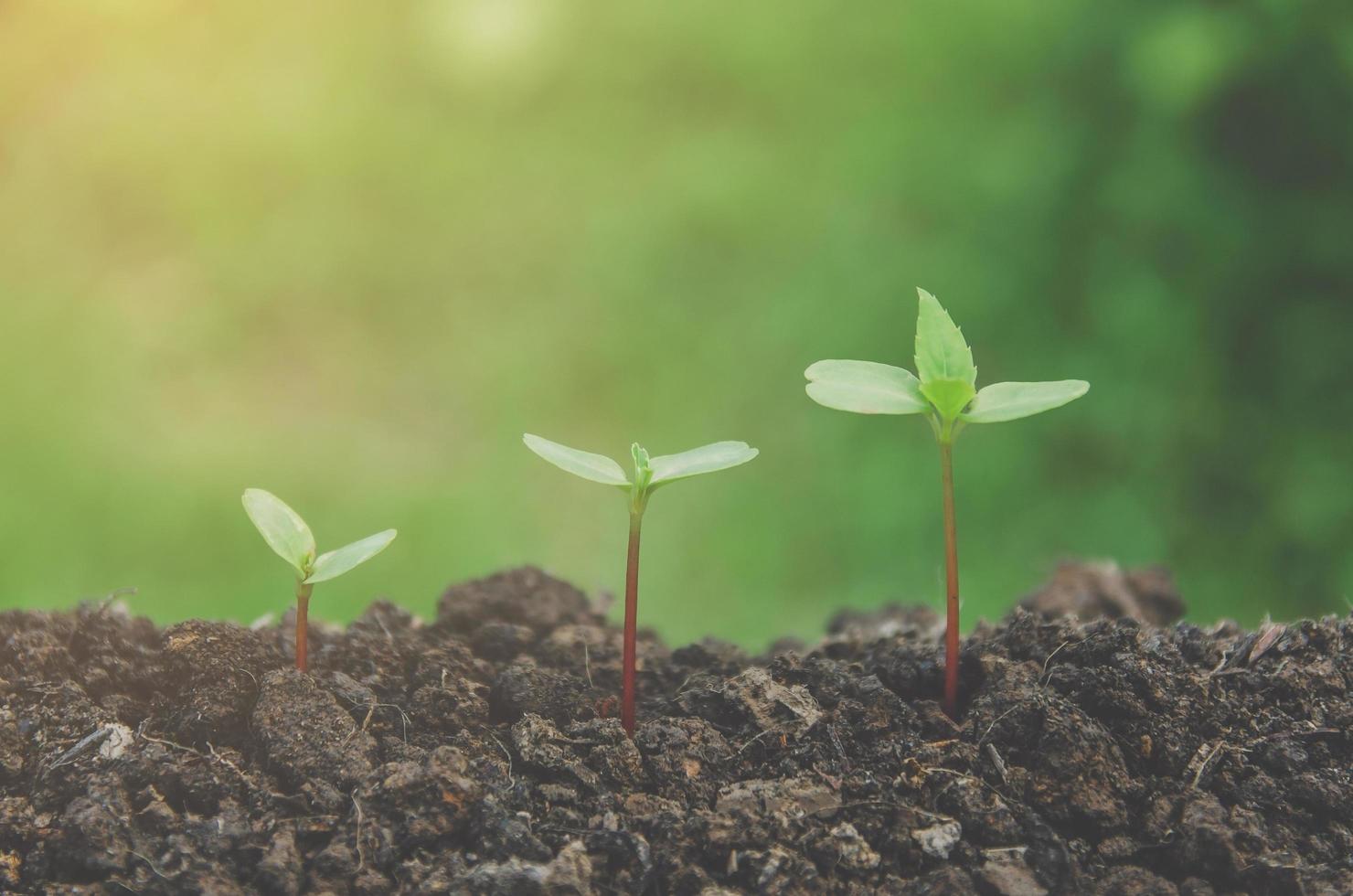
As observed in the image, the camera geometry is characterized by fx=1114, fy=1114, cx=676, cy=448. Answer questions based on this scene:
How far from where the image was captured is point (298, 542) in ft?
3.89

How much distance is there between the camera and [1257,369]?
9.78 ft

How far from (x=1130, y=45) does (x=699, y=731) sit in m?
2.63

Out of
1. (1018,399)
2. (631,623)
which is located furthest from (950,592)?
(631,623)

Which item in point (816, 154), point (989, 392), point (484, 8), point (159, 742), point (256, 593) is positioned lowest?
point (159, 742)

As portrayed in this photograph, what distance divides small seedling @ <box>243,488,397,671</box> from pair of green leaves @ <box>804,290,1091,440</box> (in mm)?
487

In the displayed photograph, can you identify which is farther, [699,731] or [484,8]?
[484,8]

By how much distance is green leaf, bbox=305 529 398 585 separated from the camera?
1.13 meters

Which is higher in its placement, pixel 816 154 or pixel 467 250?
pixel 816 154

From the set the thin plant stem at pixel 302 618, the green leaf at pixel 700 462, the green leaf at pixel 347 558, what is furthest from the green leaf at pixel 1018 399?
the thin plant stem at pixel 302 618

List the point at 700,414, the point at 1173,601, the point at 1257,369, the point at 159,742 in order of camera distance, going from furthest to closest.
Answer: the point at 700,414, the point at 1257,369, the point at 1173,601, the point at 159,742

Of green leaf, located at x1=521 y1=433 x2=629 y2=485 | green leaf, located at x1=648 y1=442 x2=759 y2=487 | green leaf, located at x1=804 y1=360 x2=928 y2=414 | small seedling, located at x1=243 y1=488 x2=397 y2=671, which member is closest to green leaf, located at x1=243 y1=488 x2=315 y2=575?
small seedling, located at x1=243 y1=488 x2=397 y2=671

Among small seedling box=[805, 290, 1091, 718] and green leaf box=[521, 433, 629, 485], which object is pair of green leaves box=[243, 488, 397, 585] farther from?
small seedling box=[805, 290, 1091, 718]

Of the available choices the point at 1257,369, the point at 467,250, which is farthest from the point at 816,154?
the point at 1257,369

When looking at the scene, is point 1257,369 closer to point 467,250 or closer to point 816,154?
point 816,154
